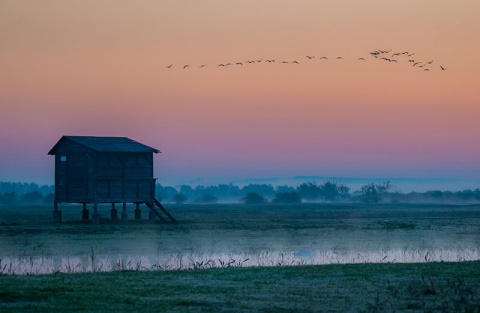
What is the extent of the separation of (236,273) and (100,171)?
38.2 m

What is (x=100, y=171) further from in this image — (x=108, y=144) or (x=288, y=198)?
(x=288, y=198)

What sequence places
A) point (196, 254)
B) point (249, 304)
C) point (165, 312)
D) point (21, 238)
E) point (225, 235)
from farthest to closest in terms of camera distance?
1. point (225, 235)
2. point (21, 238)
3. point (196, 254)
4. point (249, 304)
5. point (165, 312)

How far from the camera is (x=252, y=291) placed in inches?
910

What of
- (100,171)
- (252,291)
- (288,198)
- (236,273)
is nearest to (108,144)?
(100,171)

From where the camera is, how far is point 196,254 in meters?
40.5

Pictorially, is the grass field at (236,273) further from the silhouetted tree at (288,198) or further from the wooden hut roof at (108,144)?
the silhouetted tree at (288,198)

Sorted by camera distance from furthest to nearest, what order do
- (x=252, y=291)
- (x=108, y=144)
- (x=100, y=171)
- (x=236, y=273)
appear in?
(x=108, y=144) → (x=100, y=171) → (x=236, y=273) → (x=252, y=291)

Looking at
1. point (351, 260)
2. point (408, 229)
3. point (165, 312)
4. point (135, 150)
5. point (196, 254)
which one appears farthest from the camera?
point (135, 150)

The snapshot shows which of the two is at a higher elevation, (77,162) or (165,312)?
(77,162)

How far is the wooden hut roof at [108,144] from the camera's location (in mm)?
64438

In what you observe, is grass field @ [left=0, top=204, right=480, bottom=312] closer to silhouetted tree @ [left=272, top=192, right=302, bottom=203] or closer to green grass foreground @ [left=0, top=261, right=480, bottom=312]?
green grass foreground @ [left=0, top=261, right=480, bottom=312]

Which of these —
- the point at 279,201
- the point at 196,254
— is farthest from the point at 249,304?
the point at 279,201

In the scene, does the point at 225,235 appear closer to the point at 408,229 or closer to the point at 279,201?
the point at 408,229

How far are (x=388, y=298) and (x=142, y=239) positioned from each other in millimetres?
29836
